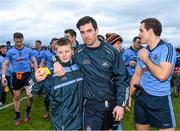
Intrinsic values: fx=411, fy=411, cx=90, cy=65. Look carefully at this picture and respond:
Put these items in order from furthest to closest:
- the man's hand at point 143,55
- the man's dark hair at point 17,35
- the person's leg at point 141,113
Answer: the man's dark hair at point 17,35 → the person's leg at point 141,113 → the man's hand at point 143,55

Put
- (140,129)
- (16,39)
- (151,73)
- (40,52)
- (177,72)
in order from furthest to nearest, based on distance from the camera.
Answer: (40,52)
(177,72)
(16,39)
(140,129)
(151,73)

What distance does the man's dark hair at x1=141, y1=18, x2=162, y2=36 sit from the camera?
5.79m

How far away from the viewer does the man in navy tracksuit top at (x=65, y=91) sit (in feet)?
17.7

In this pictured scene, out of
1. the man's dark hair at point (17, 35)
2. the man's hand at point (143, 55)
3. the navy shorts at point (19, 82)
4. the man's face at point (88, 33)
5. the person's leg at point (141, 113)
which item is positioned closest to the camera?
the man's face at point (88, 33)

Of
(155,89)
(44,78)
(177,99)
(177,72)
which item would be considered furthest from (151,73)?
(177,72)

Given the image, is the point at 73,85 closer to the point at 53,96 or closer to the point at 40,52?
the point at 53,96

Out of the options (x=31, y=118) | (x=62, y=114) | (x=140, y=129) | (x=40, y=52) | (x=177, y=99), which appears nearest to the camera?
(x=62, y=114)

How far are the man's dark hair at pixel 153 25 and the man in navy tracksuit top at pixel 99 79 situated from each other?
2.06ft

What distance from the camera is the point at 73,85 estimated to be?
5.42 m

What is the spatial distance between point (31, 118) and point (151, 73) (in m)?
6.67

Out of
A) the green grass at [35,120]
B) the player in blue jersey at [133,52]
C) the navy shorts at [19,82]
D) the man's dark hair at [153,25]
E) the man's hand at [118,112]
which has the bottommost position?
the green grass at [35,120]

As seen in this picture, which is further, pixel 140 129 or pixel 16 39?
pixel 16 39

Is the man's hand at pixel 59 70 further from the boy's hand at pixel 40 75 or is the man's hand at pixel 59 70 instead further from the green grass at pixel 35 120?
the green grass at pixel 35 120

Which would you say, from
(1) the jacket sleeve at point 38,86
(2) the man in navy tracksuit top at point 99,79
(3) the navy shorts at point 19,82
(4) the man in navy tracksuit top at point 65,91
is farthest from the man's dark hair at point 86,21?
(3) the navy shorts at point 19,82
